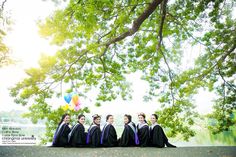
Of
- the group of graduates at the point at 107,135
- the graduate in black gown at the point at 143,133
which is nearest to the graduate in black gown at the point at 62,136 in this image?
the group of graduates at the point at 107,135

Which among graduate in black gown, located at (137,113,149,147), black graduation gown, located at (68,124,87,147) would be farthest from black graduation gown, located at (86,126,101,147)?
graduate in black gown, located at (137,113,149,147)

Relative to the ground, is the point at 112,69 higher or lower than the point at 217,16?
lower

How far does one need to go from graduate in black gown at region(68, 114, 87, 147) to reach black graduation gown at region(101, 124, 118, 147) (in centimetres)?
34

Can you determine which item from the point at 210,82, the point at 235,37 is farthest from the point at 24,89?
the point at 235,37

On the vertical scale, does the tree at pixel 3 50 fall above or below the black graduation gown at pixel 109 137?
above

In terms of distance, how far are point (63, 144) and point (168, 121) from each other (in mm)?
2652

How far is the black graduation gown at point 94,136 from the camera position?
204 inches

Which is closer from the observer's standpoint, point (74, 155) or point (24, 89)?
point (74, 155)

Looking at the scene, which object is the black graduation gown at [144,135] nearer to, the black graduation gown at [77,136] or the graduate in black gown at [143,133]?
the graduate in black gown at [143,133]

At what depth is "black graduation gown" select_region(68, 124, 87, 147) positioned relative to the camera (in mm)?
5129

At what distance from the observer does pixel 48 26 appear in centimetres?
567

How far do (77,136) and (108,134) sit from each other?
1.74 ft

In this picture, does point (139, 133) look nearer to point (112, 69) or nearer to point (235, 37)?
point (112, 69)

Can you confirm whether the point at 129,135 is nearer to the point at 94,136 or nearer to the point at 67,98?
the point at 94,136
